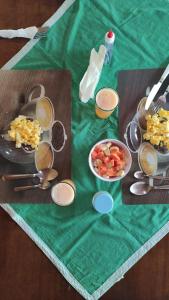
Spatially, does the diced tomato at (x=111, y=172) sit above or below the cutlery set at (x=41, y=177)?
above

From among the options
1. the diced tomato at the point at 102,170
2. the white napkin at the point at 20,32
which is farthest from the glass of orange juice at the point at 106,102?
the white napkin at the point at 20,32

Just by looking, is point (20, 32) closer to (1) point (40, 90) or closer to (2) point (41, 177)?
(1) point (40, 90)

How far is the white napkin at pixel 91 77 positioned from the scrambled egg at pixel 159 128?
16 centimetres

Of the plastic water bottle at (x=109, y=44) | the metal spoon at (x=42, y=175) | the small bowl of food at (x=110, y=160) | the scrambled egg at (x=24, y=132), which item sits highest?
the plastic water bottle at (x=109, y=44)

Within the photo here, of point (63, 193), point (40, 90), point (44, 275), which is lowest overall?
point (44, 275)

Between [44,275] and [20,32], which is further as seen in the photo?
[20,32]

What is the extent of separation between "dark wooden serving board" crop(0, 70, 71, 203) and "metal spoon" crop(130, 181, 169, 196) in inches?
6.4

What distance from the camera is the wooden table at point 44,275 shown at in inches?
38.9

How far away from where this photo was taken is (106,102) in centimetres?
105

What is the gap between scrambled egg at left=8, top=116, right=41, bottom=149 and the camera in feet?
3.27

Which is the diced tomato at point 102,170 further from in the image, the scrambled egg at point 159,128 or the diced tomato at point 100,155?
the scrambled egg at point 159,128

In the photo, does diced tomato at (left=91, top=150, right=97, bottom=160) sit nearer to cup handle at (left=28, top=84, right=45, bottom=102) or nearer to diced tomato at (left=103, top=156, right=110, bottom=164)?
diced tomato at (left=103, top=156, right=110, bottom=164)

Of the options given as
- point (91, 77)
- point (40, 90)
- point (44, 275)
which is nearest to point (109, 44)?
point (91, 77)

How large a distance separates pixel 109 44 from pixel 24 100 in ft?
0.84
